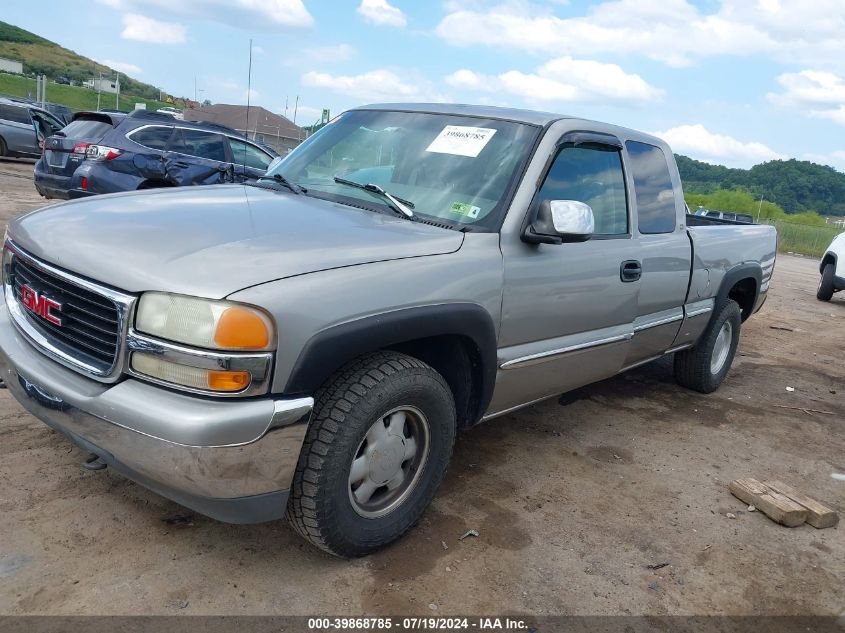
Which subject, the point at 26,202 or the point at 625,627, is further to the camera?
the point at 26,202

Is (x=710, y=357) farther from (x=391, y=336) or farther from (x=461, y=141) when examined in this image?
(x=391, y=336)

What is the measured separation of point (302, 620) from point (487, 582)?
2.36 ft

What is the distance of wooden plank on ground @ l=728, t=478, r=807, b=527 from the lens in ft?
11.2

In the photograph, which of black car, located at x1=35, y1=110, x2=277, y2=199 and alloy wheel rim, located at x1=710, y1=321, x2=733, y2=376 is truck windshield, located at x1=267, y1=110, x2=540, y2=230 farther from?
black car, located at x1=35, y1=110, x2=277, y2=199

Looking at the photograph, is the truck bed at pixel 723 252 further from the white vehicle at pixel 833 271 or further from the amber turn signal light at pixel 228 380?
the white vehicle at pixel 833 271

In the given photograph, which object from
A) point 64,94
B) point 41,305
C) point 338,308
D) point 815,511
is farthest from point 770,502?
point 64,94

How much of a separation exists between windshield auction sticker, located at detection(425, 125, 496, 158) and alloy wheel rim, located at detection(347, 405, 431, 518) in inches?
51.7

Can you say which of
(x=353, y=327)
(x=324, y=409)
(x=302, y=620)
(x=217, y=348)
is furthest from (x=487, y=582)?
(x=217, y=348)

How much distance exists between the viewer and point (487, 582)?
2660mm

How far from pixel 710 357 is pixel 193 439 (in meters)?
4.25

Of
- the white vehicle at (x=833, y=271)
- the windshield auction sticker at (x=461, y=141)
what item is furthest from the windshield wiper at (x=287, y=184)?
the white vehicle at (x=833, y=271)

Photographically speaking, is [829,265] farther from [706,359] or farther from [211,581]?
[211,581]

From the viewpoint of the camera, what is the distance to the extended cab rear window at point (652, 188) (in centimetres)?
410

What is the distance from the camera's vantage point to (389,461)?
2.68 metres
